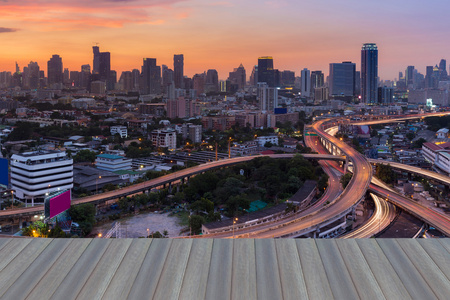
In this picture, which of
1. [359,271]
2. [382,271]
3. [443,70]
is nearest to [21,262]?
[359,271]

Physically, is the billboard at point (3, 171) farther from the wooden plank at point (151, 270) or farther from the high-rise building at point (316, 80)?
the high-rise building at point (316, 80)

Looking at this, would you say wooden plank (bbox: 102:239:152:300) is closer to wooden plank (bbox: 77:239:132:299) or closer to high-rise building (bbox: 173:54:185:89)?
wooden plank (bbox: 77:239:132:299)

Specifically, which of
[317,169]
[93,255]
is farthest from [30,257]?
[317,169]

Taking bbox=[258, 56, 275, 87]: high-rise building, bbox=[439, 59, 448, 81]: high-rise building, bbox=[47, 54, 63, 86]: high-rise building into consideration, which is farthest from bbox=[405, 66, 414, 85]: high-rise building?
bbox=[47, 54, 63, 86]: high-rise building

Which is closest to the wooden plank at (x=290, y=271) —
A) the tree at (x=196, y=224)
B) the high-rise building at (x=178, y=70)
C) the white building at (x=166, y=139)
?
the tree at (x=196, y=224)

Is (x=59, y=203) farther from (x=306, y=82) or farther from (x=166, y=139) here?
(x=306, y=82)

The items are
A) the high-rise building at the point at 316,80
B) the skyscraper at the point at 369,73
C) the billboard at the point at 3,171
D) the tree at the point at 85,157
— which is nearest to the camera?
the billboard at the point at 3,171
